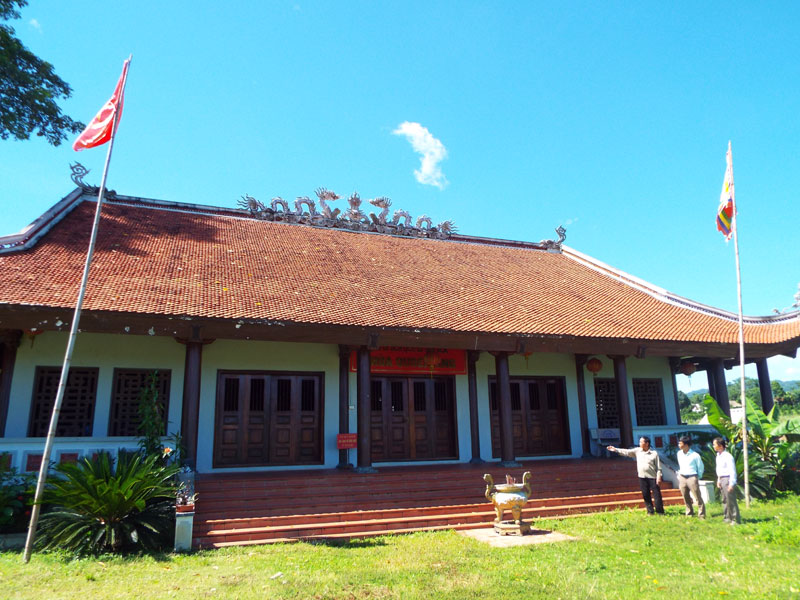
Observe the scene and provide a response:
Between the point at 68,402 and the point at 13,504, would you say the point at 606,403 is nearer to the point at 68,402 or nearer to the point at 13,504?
the point at 68,402

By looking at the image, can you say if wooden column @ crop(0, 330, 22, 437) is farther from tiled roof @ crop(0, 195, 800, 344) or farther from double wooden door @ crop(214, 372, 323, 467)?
double wooden door @ crop(214, 372, 323, 467)

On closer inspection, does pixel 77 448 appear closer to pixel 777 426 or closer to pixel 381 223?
pixel 381 223

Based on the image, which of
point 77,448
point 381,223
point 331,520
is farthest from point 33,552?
point 381,223

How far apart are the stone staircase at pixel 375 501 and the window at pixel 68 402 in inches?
104

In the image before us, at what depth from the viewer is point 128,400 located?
1063 cm

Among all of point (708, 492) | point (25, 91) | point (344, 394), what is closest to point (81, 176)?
point (25, 91)

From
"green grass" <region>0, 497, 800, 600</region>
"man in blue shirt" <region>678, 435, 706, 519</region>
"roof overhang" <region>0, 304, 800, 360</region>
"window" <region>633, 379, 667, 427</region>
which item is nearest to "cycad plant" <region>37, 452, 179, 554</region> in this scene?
"green grass" <region>0, 497, 800, 600</region>

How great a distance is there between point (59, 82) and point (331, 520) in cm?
1333

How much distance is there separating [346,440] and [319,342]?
2433 mm

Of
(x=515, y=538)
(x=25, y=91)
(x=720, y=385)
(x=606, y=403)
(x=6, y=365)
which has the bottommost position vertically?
(x=515, y=538)

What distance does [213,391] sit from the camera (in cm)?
1124

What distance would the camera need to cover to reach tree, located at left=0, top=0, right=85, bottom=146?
13.3 metres

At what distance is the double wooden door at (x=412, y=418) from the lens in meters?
12.4

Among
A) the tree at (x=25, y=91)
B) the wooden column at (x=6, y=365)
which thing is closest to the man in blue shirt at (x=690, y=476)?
the wooden column at (x=6, y=365)
